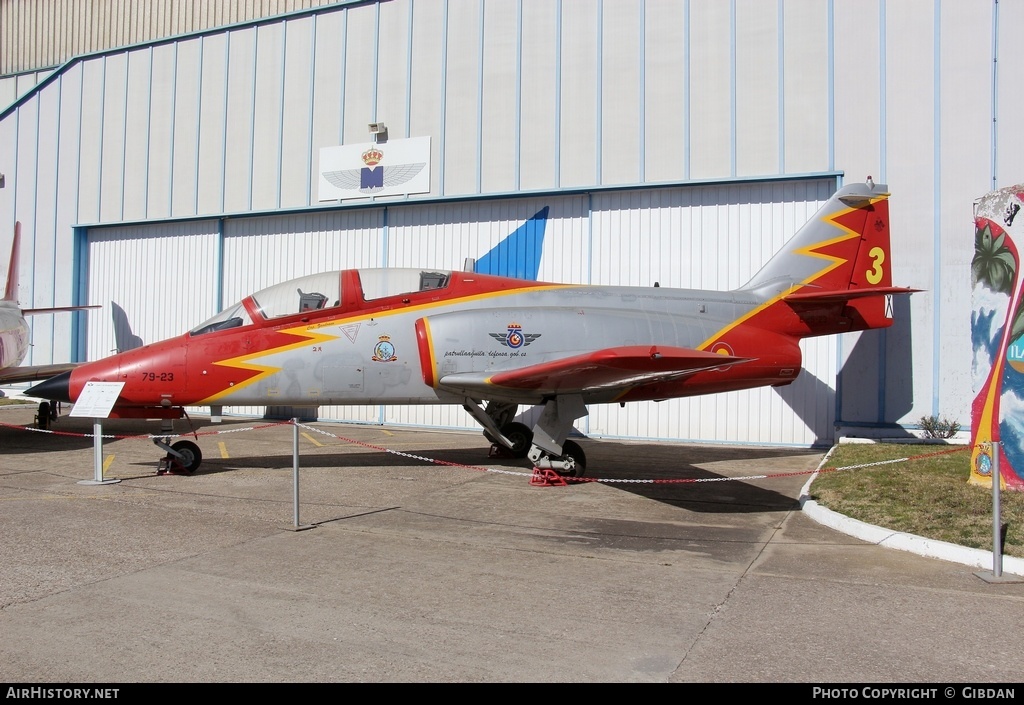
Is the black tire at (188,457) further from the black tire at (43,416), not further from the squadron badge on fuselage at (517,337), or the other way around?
the black tire at (43,416)

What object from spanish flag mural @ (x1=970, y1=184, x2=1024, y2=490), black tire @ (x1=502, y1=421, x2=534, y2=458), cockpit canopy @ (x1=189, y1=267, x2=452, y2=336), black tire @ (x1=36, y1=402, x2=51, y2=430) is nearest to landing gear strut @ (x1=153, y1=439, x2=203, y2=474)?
cockpit canopy @ (x1=189, y1=267, x2=452, y2=336)

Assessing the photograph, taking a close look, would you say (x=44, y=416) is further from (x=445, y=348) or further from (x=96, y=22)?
(x=96, y=22)

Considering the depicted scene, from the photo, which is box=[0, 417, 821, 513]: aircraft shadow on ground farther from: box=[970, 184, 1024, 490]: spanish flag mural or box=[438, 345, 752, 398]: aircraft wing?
box=[970, 184, 1024, 490]: spanish flag mural

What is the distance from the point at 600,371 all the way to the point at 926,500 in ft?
11.3

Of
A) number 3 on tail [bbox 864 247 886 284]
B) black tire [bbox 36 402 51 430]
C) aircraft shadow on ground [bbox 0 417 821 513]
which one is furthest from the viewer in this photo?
black tire [bbox 36 402 51 430]

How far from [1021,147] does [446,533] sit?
470 inches

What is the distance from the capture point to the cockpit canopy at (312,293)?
970 centimetres

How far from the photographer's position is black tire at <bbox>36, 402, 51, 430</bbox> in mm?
14867

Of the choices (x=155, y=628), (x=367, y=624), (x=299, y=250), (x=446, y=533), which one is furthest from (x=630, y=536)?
(x=299, y=250)

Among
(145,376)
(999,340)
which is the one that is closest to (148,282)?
(145,376)

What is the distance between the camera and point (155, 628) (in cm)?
435

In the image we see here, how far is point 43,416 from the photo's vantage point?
14.9 meters

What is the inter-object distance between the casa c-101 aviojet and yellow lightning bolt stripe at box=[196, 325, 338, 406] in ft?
0.04

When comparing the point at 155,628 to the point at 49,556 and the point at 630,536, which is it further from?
the point at 630,536
